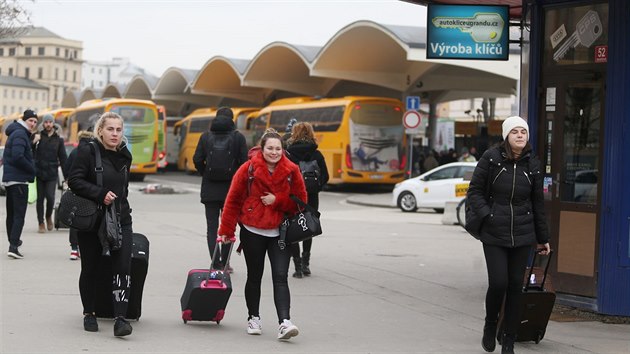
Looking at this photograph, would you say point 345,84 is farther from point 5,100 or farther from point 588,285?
point 5,100

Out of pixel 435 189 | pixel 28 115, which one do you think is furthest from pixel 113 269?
pixel 435 189

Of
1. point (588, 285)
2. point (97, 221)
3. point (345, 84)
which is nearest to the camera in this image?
point (97, 221)

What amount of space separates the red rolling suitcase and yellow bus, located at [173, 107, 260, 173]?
4207 cm

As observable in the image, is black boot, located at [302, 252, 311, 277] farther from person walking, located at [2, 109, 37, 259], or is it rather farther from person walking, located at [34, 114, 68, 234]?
person walking, located at [34, 114, 68, 234]

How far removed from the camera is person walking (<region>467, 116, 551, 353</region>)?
7617 millimetres

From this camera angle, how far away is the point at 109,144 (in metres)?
7.93

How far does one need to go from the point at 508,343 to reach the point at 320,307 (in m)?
2.61

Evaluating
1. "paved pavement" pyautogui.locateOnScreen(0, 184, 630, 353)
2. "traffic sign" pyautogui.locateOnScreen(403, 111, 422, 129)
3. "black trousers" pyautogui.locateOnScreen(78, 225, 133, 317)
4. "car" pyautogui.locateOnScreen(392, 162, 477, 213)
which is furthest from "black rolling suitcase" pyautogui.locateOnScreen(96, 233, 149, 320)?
"traffic sign" pyautogui.locateOnScreen(403, 111, 422, 129)

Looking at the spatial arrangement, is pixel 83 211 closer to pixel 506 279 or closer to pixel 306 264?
pixel 506 279

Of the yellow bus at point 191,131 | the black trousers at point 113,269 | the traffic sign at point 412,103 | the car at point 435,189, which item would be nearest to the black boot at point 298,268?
the black trousers at point 113,269

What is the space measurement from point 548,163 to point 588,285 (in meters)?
1.29

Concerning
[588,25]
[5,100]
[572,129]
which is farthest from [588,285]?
[5,100]

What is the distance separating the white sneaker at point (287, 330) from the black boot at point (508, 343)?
1.53 meters

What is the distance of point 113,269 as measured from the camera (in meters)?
7.98
